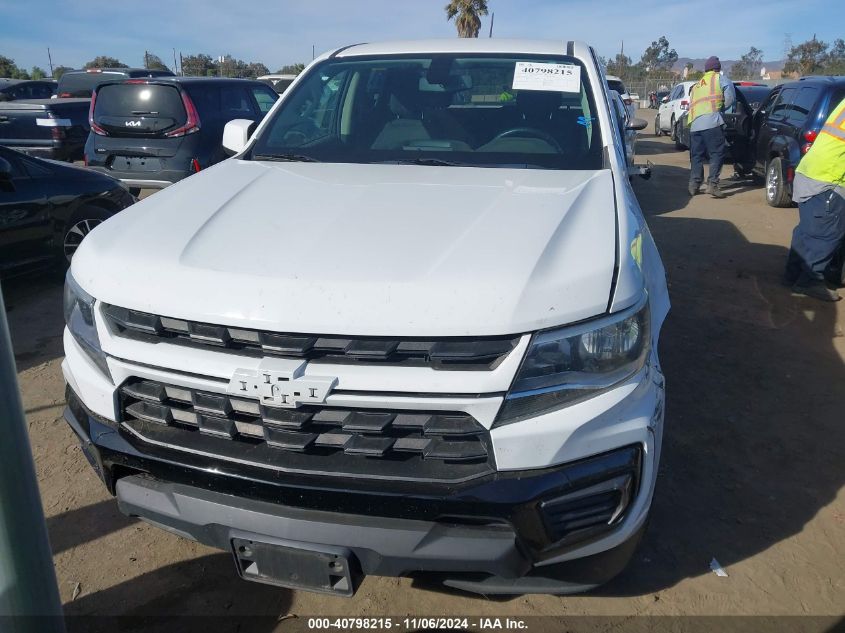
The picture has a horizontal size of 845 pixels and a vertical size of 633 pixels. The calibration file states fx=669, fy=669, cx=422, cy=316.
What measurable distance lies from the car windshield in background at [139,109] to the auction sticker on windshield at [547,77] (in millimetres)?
5825

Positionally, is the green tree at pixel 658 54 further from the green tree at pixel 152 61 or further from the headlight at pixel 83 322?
the headlight at pixel 83 322

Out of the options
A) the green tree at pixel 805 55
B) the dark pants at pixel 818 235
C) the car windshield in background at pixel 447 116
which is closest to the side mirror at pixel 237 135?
the car windshield in background at pixel 447 116

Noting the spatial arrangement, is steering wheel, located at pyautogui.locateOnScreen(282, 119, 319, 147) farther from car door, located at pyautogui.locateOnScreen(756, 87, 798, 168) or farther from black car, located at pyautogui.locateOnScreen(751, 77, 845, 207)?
car door, located at pyautogui.locateOnScreen(756, 87, 798, 168)

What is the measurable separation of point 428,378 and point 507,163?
61.6 inches

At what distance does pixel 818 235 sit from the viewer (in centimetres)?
554

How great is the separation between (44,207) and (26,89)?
17.1 meters

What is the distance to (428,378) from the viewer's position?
5.79 feet

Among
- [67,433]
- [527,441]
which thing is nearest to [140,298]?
[527,441]

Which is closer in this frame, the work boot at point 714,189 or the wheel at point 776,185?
the wheel at point 776,185

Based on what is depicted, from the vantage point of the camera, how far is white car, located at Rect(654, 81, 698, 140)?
17.2 meters

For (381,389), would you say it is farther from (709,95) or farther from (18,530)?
(709,95)

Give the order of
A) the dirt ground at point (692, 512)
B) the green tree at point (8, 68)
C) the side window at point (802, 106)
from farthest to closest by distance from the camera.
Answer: the green tree at point (8, 68), the side window at point (802, 106), the dirt ground at point (692, 512)

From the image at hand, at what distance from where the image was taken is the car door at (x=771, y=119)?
9281mm

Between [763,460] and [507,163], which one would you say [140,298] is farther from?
[763,460]
